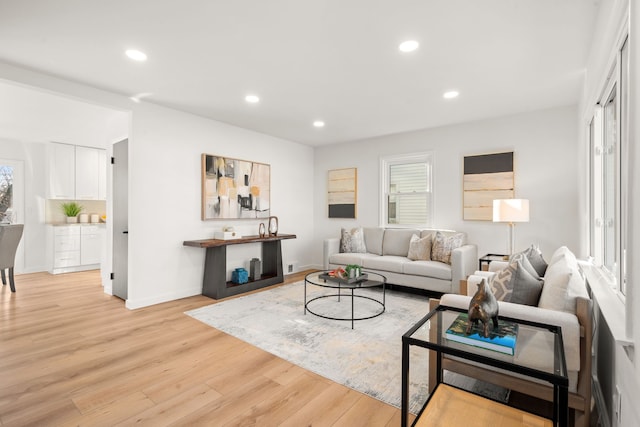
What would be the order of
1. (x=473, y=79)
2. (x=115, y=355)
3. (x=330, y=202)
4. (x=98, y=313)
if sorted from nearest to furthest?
(x=115, y=355) < (x=473, y=79) < (x=98, y=313) < (x=330, y=202)

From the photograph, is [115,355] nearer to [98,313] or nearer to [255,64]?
[98,313]

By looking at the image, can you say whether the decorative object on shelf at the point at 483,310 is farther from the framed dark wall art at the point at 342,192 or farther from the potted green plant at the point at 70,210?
the potted green plant at the point at 70,210

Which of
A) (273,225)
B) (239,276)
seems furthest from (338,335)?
(273,225)

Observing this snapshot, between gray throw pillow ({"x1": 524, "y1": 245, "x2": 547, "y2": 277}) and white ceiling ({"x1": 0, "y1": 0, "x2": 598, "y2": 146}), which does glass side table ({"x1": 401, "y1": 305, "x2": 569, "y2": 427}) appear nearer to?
gray throw pillow ({"x1": 524, "y1": 245, "x2": 547, "y2": 277})

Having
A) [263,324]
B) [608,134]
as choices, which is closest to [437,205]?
[608,134]

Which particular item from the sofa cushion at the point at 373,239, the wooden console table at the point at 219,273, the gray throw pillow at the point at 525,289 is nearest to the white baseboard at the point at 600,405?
the gray throw pillow at the point at 525,289

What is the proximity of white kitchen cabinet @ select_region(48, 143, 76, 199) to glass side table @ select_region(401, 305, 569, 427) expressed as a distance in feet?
24.5

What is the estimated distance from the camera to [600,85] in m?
2.16

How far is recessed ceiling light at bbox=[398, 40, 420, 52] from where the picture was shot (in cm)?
246

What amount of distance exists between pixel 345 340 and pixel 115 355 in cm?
193

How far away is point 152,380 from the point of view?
7.23 feet

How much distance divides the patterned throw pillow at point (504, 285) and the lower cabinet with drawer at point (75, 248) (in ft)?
21.8

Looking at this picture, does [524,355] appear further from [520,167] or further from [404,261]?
[520,167]

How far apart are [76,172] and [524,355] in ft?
26.0
